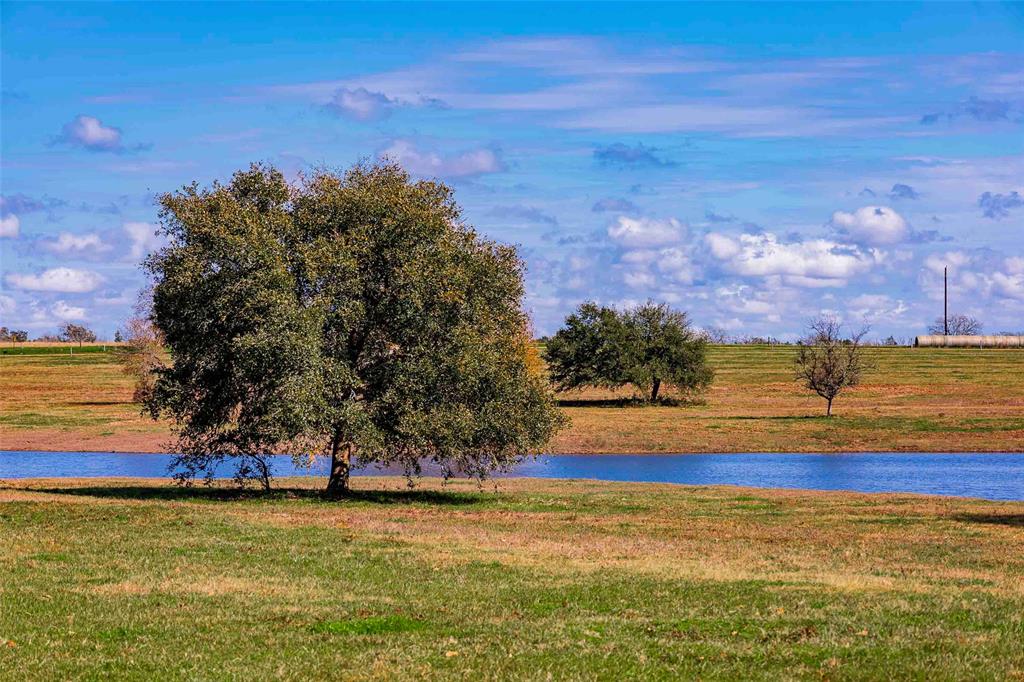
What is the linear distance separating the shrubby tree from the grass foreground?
4520 millimetres

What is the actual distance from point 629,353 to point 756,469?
44.2 meters

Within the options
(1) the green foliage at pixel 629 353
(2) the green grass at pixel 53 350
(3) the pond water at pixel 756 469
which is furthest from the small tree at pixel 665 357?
(2) the green grass at pixel 53 350

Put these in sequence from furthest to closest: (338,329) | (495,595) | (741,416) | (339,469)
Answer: (741,416), (339,469), (338,329), (495,595)

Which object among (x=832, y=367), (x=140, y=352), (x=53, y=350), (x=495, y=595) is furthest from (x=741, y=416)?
(x=53, y=350)

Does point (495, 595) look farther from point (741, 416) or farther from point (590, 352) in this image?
point (590, 352)

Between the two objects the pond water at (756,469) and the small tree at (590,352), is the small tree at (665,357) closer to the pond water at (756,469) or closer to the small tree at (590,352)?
the small tree at (590,352)

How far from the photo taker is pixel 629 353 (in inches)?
4242

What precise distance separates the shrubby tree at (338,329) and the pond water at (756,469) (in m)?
17.9

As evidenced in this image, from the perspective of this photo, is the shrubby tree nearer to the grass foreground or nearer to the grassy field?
the grass foreground

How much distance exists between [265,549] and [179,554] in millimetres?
1876

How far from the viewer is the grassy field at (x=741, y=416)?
78062mm

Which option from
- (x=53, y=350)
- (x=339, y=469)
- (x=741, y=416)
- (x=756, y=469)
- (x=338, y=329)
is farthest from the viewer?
(x=53, y=350)

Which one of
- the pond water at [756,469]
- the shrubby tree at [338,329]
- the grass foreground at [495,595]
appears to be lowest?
the pond water at [756,469]

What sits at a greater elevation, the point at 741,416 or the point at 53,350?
the point at 53,350
